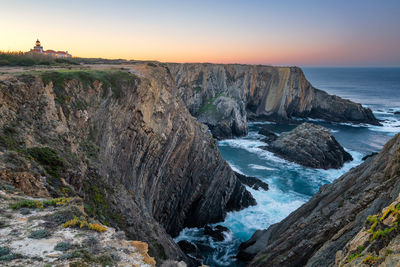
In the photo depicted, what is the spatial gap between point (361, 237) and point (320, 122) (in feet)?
287

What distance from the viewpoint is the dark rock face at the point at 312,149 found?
50312 mm

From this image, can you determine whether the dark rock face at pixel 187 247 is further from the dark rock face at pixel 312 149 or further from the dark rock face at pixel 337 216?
the dark rock face at pixel 312 149

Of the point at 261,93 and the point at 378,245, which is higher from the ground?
the point at 261,93

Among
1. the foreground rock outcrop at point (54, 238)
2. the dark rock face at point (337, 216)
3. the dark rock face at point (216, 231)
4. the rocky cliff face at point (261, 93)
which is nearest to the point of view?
the foreground rock outcrop at point (54, 238)

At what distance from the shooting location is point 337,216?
15484mm

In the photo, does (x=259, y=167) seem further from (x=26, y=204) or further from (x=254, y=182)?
(x=26, y=204)

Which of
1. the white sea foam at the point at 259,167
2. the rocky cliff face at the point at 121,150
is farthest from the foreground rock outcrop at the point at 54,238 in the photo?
the white sea foam at the point at 259,167

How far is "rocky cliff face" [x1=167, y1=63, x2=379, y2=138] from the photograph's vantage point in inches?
3378

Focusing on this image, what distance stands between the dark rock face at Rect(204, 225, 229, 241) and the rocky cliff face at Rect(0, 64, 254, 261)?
1.48 meters

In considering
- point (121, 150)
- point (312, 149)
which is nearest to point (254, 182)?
point (312, 149)

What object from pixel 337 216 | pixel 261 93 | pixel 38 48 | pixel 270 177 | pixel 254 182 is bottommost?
pixel 270 177

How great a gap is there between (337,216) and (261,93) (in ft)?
280

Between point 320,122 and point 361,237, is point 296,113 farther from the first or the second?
point 361,237

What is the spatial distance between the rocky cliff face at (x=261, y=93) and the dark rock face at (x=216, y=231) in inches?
2034
